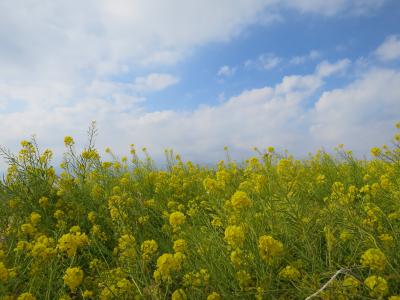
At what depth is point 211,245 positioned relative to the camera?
239 centimetres

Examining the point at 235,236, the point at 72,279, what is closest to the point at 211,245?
the point at 235,236

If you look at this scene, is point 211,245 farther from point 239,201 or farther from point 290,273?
point 290,273

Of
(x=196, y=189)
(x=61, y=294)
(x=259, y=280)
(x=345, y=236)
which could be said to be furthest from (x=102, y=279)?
(x=196, y=189)

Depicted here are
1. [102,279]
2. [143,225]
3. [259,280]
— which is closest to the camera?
[259,280]

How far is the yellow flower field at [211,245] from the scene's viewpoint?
2.00m

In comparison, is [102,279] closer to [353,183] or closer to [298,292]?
[298,292]

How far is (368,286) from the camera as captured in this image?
1754 millimetres

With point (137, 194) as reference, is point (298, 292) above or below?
below

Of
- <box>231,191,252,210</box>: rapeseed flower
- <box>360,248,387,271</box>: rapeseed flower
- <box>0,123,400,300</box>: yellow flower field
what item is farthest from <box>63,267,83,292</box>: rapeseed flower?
<box>360,248,387,271</box>: rapeseed flower

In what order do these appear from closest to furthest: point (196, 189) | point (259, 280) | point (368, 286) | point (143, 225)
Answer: point (368, 286) → point (259, 280) → point (143, 225) → point (196, 189)

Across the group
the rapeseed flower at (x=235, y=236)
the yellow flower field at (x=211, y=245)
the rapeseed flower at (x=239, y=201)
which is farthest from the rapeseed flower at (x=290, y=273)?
the rapeseed flower at (x=239, y=201)

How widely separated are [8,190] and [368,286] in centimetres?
387

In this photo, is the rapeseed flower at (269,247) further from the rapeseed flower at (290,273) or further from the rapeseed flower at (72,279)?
the rapeseed flower at (72,279)

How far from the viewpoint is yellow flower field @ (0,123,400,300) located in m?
2.00
